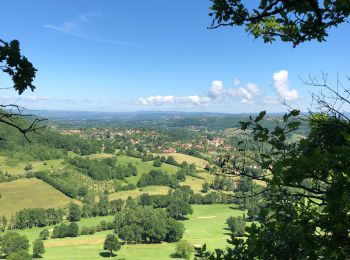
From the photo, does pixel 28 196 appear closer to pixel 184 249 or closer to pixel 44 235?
pixel 44 235

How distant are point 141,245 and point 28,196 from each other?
66756mm

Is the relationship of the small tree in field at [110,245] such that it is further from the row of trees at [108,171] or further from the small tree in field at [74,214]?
the row of trees at [108,171]

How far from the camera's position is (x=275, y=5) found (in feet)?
17.7

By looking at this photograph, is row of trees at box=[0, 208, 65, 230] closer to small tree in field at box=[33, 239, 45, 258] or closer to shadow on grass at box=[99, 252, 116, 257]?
small tree in field at box=[33, 239, 45, 258]

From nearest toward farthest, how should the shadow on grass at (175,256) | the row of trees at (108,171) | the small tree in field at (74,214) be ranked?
the shadow on grass at (175,256) < the small tree in field at (74,214) < the row of trees at (108,171)

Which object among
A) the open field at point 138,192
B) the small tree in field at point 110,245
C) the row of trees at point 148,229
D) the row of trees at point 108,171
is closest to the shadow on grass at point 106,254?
the small tree in field at point 110,245

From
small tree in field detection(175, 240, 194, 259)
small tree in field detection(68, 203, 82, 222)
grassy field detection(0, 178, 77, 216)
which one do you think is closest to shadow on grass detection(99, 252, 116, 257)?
small tree in field detection(175, 240, 194, 259)

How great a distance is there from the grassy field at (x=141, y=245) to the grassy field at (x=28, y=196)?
19727 mm

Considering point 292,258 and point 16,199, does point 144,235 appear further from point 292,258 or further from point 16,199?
point 292,258

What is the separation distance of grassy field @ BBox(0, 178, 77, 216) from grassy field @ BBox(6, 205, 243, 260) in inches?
777

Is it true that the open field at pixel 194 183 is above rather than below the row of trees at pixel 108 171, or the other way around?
below

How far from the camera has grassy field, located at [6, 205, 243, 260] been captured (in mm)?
87500

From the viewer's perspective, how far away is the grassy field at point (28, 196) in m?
137

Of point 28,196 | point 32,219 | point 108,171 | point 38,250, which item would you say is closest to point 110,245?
point 38,250
